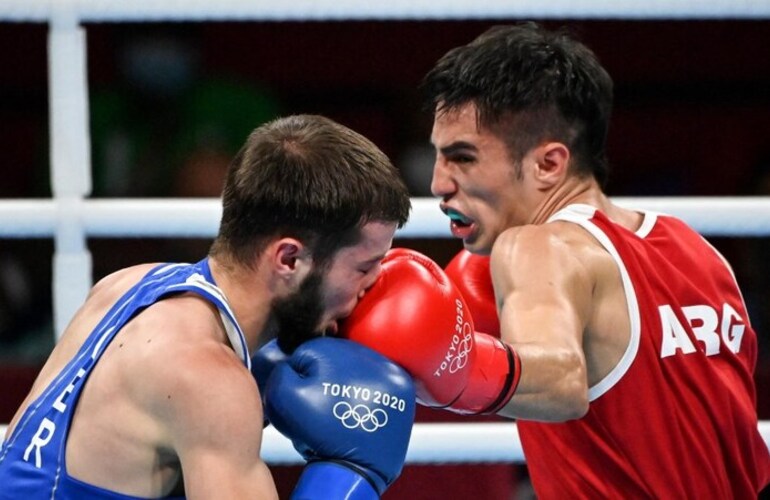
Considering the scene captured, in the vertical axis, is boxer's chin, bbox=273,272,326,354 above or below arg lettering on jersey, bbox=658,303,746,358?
above

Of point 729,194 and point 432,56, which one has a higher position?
point 432,56

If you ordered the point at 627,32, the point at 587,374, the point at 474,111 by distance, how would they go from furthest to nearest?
the point at 627,32 < the point at 474,111 < the point at 587,374

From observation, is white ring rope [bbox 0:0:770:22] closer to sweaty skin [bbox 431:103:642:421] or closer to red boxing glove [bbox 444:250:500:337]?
sweaty skin [bbox 431:103:642:421]

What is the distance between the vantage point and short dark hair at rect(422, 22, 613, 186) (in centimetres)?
219

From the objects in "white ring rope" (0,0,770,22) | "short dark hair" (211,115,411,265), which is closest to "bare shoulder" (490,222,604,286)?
"short dark hair" (211,115,411,265)

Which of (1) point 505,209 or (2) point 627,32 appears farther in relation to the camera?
(2) point 627,32

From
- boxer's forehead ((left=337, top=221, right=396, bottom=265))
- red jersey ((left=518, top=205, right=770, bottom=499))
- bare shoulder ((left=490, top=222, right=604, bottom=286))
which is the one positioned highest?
boxer's forehead ((left=337, top=221, right=396, bottom=265))

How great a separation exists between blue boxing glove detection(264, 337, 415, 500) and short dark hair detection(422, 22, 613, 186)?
2.04 feet

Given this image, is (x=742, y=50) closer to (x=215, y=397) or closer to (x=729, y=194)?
(x=729, y=194)

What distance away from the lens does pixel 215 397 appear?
161 centimetres

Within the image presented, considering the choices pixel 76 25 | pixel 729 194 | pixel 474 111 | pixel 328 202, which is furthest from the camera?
pixel 729 194

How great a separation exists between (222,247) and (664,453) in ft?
2.50

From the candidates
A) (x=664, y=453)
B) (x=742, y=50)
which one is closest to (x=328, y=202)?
(x=664, y=453)

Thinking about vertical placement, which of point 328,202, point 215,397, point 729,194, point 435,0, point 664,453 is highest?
point 435,0
